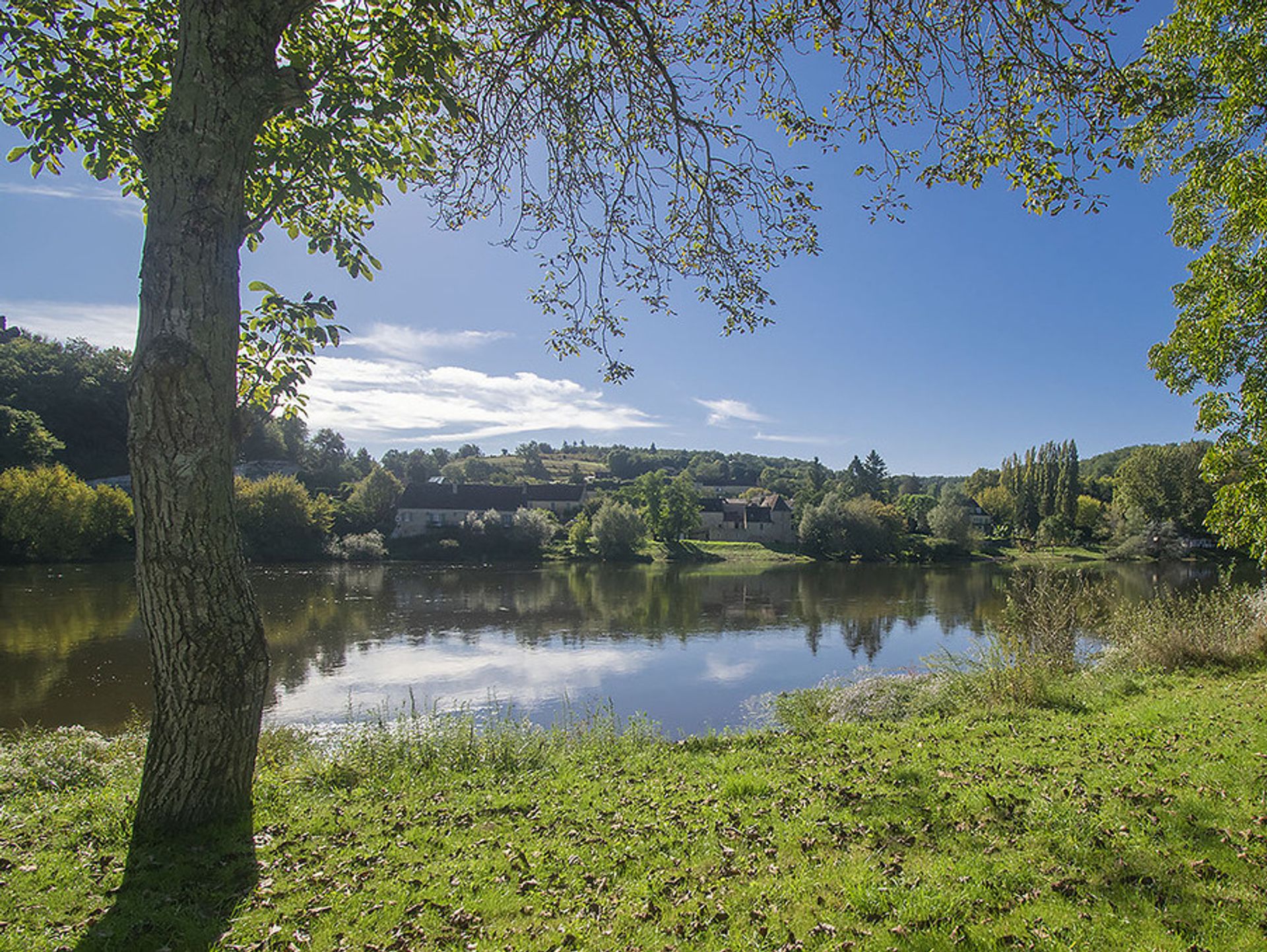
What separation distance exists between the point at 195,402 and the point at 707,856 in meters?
4.81

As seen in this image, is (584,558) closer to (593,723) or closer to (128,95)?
(593,723)

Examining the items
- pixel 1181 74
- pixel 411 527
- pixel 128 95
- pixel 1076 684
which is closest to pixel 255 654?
pixel 128 95

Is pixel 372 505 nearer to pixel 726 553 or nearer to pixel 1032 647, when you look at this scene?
pixel 726 553

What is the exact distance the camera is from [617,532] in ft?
200

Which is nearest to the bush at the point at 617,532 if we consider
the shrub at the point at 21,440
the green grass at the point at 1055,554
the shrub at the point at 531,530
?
the shrub at the point at 531,530

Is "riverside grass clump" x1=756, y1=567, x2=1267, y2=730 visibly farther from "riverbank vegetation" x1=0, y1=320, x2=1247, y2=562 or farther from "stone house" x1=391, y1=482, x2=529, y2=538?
"stone house" x1=391, y1=482, x2=529, y2=538

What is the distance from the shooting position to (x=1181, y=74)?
8.15 metres

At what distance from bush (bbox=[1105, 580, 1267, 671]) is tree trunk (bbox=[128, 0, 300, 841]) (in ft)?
52.5

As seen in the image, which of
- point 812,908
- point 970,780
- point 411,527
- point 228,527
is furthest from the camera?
point 411,527

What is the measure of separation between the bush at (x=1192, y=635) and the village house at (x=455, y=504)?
186 ft

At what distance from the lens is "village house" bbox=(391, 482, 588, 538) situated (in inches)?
2864

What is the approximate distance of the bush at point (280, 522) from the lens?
5300cm

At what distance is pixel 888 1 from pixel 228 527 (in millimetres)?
6546

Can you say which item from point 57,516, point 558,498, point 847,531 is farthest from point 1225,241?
point 558,498
